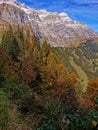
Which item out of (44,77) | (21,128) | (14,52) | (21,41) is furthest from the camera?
(21,41)

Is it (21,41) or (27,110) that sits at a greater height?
(21,41)

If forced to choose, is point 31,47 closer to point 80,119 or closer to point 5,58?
point 5,58

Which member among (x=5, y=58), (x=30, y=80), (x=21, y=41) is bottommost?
(x=30, y=80)

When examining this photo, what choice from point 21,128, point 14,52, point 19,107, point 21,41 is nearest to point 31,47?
point 21,41

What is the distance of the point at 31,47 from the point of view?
322ft

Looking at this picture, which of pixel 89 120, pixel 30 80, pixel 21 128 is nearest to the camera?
pixel 89 120

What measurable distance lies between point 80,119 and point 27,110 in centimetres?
1074

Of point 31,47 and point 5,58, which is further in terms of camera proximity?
point 31,47

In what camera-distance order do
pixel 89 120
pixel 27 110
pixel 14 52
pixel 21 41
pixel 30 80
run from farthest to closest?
1. pixel 21 41
2. pixel 14 52
3. pixel 30 80
4. pixel 27 110
5. pixel 89 120

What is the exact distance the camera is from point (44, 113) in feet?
55.0

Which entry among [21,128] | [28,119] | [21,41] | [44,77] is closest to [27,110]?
[28,119]

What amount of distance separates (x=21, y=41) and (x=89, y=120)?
84.2 m

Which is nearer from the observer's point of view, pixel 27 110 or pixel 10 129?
pixel 10 129

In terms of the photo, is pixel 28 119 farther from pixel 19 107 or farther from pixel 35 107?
pixel 19 107
